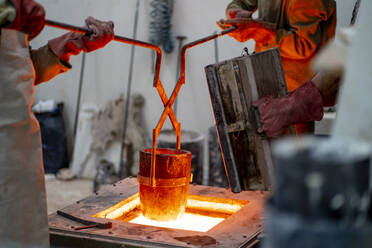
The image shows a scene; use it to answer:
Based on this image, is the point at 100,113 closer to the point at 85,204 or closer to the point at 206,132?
the point at 206,132

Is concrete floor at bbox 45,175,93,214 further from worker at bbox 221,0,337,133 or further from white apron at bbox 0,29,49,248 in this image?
white apron at bbox 0,29,49,248

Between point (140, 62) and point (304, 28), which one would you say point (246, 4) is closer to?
point (304, 28)

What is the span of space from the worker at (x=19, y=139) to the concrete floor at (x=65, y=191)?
3.41 meters

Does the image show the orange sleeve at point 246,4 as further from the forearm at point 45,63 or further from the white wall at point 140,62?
the white wall at point 140,62

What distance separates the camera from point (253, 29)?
2963 mm

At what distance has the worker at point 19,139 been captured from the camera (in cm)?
165

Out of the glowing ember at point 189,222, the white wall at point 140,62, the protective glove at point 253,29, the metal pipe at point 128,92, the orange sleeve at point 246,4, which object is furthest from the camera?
the metal pipe at point 128,92

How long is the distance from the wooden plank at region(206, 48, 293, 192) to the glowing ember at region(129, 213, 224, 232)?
42cm

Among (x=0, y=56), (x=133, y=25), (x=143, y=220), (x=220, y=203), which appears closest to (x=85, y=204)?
(x=143, y=220)

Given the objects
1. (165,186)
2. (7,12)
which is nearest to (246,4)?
(165,186)

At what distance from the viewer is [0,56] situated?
65.3 inches

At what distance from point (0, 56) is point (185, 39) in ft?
13.3

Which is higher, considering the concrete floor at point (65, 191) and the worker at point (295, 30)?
the worker at point (295, 30)

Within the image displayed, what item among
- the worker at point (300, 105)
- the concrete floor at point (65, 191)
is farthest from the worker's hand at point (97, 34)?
the concrete floor at point (65, 191)
